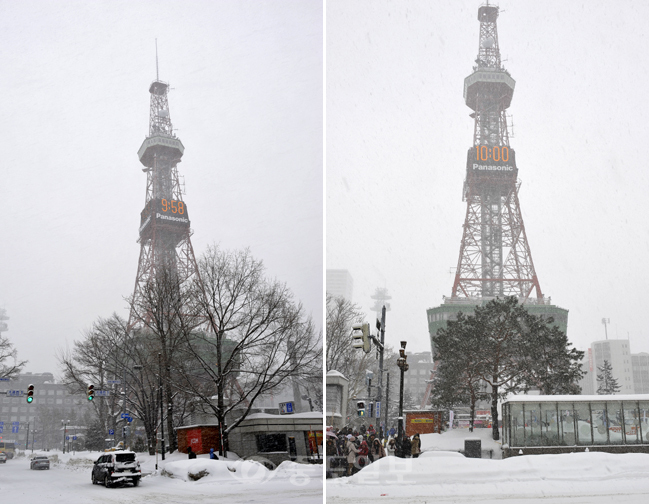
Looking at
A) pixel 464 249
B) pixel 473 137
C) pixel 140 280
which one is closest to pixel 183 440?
pixel 140 280

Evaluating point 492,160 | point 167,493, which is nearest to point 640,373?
point 167,493

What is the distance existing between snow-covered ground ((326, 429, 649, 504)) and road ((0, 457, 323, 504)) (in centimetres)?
142

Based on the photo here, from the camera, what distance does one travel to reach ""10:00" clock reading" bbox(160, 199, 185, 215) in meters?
47.3

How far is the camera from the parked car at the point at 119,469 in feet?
38.4

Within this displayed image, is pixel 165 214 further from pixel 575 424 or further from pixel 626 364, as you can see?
pixel 575 424

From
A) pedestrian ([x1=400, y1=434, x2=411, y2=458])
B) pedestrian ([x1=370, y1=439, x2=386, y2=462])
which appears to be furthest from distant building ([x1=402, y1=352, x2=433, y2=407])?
pedestrian ([x1=370, y1=439, x2=386, y2=462])

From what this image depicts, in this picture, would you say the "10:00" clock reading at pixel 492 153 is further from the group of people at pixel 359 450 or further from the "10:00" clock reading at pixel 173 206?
the group of people at pixel 359 450

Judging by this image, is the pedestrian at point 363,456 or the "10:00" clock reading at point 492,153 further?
the "10:00" clock reading at point 492,153

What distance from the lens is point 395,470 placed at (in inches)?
324

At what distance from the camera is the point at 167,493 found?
10.0m

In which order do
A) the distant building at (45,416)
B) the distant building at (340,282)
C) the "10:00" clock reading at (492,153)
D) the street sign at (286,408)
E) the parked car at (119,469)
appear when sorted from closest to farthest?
1. the parked car at (119,469)
2. the street sign at (286,408)
3. the distant building at (340,282)
4. the distant building at (45,416)
5. the "10:00" clock reading at (492,153)

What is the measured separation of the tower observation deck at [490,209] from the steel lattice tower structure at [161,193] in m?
17.5

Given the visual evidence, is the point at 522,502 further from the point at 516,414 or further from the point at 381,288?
the point at 381,288

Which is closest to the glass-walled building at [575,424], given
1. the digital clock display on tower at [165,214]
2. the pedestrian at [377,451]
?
the pedestrian at [377,451]
